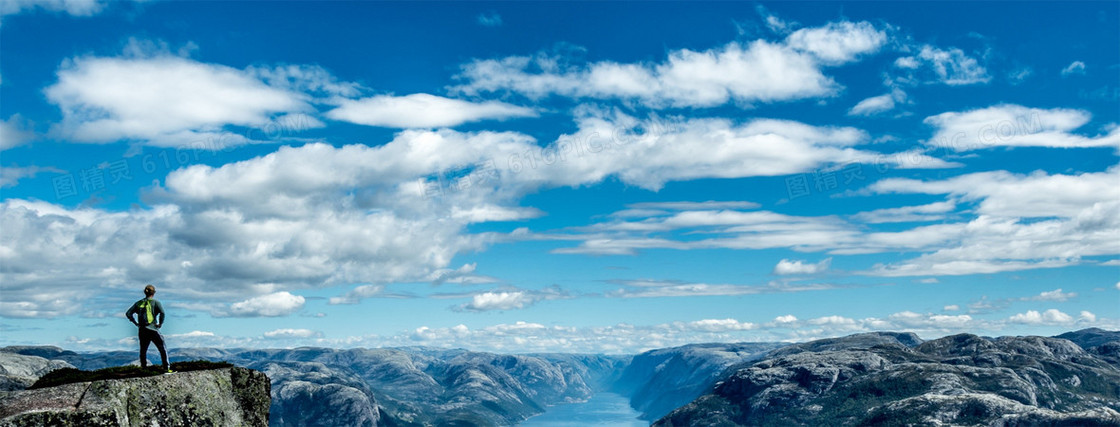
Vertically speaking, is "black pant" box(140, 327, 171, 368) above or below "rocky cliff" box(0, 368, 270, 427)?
above

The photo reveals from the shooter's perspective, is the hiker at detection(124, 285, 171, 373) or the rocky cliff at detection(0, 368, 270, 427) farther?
the hiker at detection(124, 285, 171, 373)

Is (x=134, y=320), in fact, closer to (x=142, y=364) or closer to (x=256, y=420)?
(x=142, y=364)

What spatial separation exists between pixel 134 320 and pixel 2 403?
23.0 ft

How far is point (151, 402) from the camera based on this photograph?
32906 millimetres

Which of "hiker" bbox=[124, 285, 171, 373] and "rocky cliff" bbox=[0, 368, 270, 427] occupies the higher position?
"hiker" bbox=[124, 285, 171, 373]

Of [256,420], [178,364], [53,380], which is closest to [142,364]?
[178,364]

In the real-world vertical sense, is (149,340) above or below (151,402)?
above

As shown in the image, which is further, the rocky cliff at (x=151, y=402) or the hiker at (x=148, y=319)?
the hiker at (x=148, y=319)

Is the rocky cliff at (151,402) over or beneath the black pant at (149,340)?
beneath

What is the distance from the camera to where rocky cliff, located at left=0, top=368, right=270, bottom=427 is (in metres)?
29.1

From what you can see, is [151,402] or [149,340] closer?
[151,402]

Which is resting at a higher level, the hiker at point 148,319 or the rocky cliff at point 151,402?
the hiker at point 148,319

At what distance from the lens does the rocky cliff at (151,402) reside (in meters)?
29.1

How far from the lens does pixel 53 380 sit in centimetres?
3331
